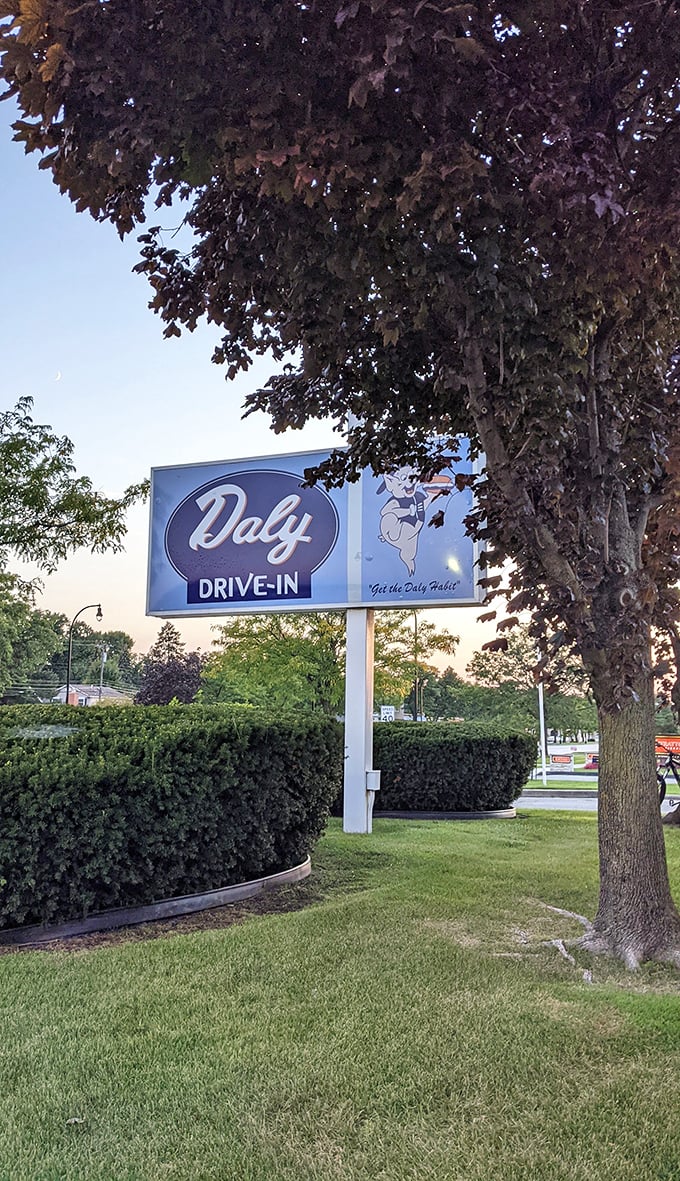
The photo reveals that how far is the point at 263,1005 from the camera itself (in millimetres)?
3115

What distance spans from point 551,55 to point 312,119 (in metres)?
1.09

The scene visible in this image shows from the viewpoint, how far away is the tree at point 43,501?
846cm

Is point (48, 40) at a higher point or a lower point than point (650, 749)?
higher

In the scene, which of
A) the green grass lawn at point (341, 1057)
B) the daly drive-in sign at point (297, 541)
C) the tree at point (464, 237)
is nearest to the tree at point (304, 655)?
the daly drive-in sign at point (297, 541)

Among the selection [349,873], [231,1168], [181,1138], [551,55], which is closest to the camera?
[231,1168]

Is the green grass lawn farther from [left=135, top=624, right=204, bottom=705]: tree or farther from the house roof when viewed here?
the house roof

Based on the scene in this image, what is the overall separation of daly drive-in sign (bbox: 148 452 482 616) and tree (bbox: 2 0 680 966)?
11.9 ft

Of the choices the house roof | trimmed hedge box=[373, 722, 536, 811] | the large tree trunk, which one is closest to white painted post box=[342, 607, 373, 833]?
trimmed hedge box=[373, 722, 536, 811]

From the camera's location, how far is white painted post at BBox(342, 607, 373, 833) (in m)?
8.49

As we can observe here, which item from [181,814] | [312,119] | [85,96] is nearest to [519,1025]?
[181,814]

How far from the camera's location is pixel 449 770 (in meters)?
10.5

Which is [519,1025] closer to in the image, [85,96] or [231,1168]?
[231,1168]

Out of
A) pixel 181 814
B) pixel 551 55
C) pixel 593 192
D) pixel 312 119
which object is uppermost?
pixel 551 55

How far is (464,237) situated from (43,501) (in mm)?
6186
